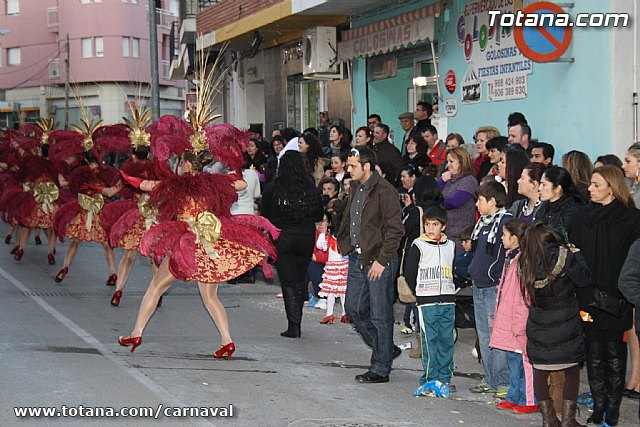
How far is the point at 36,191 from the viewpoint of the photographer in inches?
671

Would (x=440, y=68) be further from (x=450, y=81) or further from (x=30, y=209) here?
(x=30, y=209)

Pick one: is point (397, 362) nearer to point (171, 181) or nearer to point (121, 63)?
point (171, 181)

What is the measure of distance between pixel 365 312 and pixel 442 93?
29.1 feet

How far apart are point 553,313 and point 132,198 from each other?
6.90 metres

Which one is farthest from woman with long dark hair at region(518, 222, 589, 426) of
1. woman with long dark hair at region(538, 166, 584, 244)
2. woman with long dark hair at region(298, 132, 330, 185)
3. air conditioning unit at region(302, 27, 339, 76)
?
air conditioning unit at region(302, 27, 339, 76)

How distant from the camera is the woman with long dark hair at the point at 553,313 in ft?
23.7

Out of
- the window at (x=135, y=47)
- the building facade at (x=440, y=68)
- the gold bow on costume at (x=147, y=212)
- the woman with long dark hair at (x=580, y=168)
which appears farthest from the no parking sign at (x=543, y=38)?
the window at (x=135, y=47)

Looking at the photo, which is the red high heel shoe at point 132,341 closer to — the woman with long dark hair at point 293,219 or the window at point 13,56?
the woman with long dark hair at point 293,219

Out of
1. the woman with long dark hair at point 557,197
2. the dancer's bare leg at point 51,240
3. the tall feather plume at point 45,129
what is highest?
the tall feather plume at point 45,129

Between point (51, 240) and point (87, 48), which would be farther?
point (87, 48)

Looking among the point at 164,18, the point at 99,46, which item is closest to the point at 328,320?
the point at 99,46

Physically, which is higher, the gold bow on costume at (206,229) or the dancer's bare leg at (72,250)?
the gold bow on costume at (206,229)

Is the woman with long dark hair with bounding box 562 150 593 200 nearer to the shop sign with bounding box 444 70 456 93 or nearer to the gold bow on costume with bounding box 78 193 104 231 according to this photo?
the gold bow on costume with bounding box 78 193 104 231

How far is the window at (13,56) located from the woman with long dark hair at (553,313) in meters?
64.3
